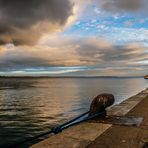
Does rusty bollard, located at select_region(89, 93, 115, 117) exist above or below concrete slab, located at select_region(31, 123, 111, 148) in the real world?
above

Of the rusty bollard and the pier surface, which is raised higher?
the rusty bollard

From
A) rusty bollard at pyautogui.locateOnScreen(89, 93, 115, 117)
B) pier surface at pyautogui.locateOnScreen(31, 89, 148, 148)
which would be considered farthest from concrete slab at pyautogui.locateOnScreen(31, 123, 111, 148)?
rusty bollard at pyautogui.locateOnScreen(89, 93, 115, 117)

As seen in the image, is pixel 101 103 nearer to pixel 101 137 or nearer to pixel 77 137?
pixel 101 137

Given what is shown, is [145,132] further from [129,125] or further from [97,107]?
[97,107]

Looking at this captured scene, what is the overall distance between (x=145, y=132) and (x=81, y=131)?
190cm

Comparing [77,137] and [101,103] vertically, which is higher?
[101,103]

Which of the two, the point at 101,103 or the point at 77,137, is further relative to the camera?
the point at 101,103

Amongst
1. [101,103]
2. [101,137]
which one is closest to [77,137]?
[101,137]

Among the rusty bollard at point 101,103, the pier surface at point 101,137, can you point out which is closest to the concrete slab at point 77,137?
the pier surface at point 101,137

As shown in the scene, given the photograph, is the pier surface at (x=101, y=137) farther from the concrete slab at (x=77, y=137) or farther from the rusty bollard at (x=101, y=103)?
the rusty bollard at (x=101, y=103)

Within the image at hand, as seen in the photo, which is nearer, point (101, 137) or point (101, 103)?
point (101, 137)

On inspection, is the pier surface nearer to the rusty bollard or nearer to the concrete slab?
the concrete slab

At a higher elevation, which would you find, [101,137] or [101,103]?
[101,103]

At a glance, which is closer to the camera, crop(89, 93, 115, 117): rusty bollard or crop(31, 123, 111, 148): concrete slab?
crop(31, 123, 111, 148): concrete slab
